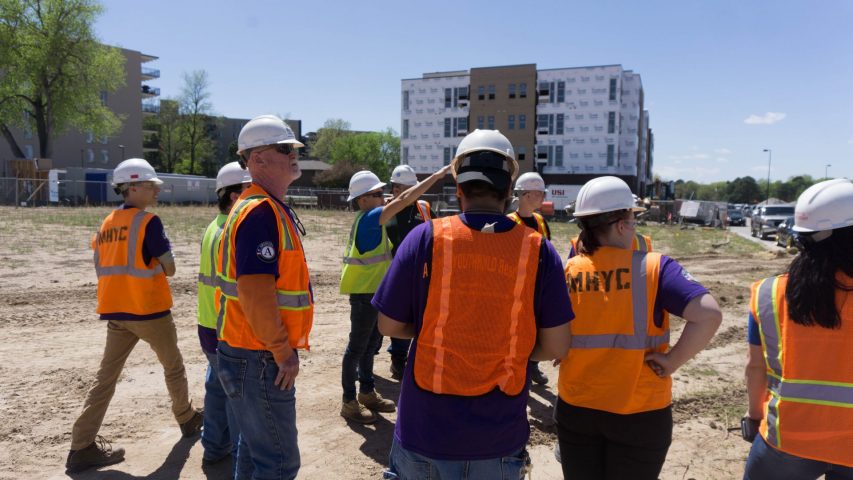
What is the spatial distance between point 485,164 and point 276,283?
1.24 metres

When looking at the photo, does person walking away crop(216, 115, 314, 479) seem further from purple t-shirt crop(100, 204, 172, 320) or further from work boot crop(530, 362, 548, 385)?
work boot crop(530, 362, 548, 385)

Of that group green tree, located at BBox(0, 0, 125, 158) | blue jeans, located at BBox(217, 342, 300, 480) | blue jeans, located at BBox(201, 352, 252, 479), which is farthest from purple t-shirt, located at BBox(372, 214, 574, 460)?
green tree, located at BBox(0, 0, 125, 158)

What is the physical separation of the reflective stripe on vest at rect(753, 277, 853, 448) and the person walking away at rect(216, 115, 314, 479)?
2131mm

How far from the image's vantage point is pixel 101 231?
4285mm

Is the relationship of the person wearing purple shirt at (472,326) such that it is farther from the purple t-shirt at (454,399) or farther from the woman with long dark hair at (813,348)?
the woman with long dark hair at (813,348)

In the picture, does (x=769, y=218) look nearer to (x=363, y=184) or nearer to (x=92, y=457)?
(x=363, y=184)

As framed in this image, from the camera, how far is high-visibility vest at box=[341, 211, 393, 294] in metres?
4.96

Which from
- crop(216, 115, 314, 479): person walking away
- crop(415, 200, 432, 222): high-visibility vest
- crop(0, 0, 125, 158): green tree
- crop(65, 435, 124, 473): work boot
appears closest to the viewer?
crop(216, 115, 314, 479): person walking away

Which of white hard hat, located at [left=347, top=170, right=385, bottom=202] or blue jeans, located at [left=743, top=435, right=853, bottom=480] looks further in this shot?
white hard hat, located at [left=347, top=170, right=385, bottom=202]

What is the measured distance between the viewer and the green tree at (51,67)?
41.6 m

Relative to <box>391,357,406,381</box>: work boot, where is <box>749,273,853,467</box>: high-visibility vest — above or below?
above

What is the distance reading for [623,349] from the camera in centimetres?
253

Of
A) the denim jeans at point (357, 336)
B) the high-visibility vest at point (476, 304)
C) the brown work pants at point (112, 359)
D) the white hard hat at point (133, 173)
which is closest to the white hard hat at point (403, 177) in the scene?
the denim jeans at point (357, 336)

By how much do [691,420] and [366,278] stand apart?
11.0ft
